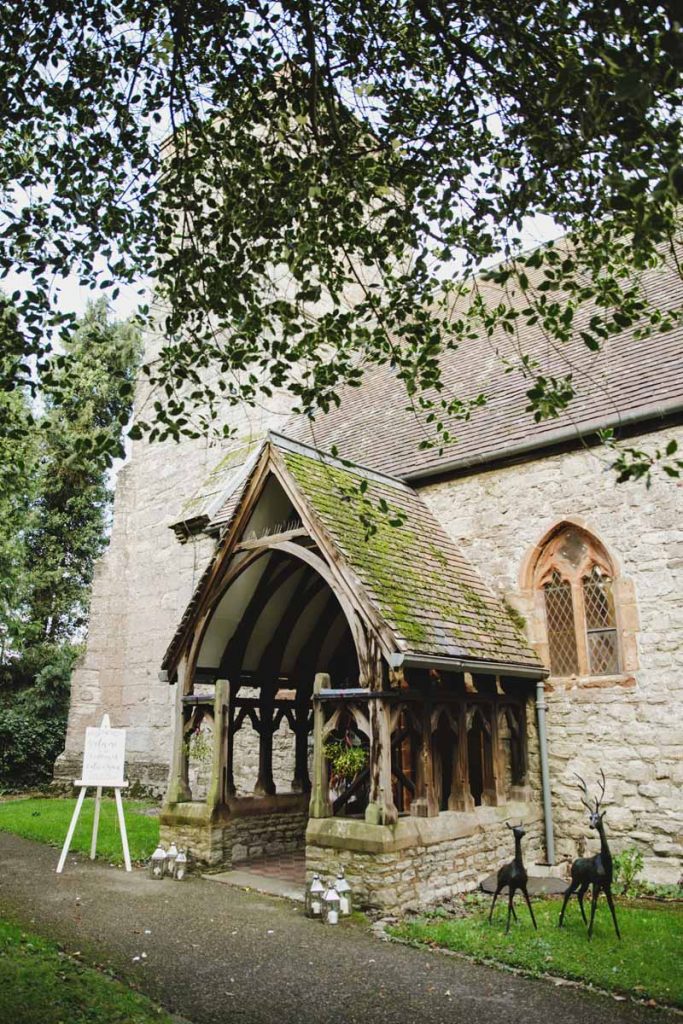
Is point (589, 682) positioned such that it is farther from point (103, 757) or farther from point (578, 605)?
point (103, 757)

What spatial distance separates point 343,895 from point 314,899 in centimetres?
26

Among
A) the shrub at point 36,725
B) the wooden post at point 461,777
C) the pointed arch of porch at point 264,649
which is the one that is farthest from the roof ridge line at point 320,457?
the shrub at point 36,725

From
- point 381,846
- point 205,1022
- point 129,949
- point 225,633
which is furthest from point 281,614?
point 205,1022

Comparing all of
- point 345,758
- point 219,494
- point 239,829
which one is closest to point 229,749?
point 239,829

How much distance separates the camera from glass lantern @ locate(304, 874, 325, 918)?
6.64 meters

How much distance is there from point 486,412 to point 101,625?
446 inches

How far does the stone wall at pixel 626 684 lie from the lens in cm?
827

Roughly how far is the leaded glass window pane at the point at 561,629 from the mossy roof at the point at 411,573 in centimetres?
48

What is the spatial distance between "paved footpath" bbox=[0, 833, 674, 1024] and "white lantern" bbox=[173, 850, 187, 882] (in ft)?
1.42

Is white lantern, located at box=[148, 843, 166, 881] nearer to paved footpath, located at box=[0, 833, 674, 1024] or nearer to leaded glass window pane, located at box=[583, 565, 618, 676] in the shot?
paved footpath, located at box=[0, 833, 674, 1024]

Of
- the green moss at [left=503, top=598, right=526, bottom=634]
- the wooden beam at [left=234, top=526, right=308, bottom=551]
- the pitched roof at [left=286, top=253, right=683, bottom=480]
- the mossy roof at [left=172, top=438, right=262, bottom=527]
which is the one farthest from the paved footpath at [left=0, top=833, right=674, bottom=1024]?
the mossy roof at [left=172, top=438, right=262, bottom=527]

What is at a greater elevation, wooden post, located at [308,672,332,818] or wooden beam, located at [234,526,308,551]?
wooden beam, located at [234,526,308,551]

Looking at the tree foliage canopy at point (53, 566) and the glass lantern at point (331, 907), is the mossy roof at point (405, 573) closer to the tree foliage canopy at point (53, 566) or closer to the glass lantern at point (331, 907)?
the glass lantern at point (331, 907)

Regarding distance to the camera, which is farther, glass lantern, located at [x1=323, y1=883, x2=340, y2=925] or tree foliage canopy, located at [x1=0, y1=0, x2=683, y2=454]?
glass lantern, located at [x1=323, y1=883, x2=340, y2=925]
